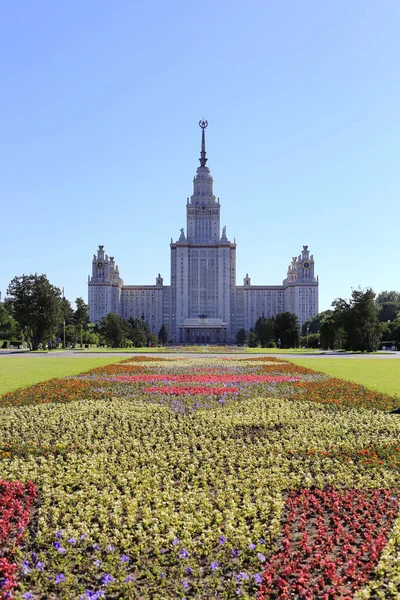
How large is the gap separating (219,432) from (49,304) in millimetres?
54259

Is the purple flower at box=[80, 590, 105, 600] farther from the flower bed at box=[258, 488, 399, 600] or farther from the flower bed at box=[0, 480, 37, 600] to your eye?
the flower bed at box=[258, 488, 399, 600]

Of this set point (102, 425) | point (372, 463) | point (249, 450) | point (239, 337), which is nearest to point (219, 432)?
point (249, 450)

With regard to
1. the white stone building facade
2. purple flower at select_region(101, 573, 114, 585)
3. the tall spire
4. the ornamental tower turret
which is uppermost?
the tall spire

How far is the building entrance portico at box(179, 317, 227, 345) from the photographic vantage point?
173m

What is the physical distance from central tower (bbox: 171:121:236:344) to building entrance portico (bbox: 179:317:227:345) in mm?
4502

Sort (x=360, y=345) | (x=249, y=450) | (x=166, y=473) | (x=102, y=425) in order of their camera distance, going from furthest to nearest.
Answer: (x=360, y=345) → (x=102, y=425) → (x=249, y=450) → (x=166, y=473)

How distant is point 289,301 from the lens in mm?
193250

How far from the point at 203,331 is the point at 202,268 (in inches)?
905

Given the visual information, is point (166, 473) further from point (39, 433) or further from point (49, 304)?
point (49, 304)

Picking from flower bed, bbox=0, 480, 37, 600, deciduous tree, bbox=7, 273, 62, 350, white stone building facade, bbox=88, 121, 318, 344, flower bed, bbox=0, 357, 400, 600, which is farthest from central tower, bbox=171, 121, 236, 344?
flower bed, bbox=0, 480, 37, 600

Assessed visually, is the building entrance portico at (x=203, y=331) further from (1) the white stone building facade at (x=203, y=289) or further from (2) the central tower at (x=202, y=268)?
(2) the central tower at (x=202, y=268)

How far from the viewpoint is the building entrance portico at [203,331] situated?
173m

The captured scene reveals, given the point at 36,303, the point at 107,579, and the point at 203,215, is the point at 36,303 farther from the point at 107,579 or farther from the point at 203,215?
the point at 203,215

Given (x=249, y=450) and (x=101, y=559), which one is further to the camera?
(x=249, y=450)
